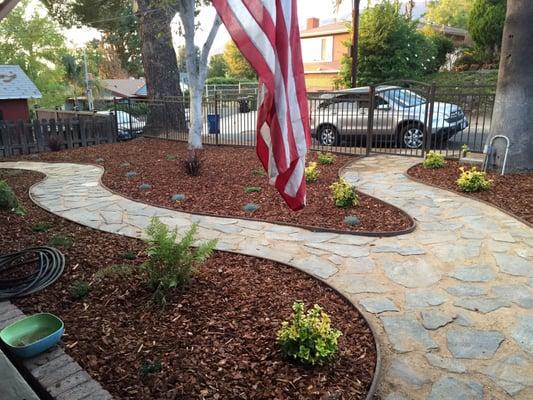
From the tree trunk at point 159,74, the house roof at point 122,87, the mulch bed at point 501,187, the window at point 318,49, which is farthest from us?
the house roof at point 122,87

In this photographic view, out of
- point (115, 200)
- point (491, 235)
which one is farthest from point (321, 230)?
point (115, 200)

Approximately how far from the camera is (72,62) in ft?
154

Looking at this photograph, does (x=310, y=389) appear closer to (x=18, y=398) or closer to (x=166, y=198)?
(x=18, y=398)

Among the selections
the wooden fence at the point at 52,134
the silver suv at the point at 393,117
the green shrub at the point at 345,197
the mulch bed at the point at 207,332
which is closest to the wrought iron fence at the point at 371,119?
the silver suv at the point at 393,117

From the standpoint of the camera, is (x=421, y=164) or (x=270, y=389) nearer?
(x=270, y=389)

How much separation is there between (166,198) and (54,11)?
49.8ft

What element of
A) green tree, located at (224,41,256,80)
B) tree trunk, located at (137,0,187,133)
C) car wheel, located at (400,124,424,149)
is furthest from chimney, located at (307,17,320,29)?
car wheel, located at (400,124,424,149)

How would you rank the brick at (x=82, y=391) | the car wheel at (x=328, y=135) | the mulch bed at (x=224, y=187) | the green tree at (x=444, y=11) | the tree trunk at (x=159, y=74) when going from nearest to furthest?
1. the brick at (x=82, y=391)
2. the mulch bed at (x=224, y=187)
3. the car wheel at (x=328, y=135)
4. the tree trunk at (x=159, y=74)
5. the green tree at (x=444, y=11)

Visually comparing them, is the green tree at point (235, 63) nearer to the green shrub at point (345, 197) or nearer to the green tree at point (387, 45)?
the green tree at point (387, 45)

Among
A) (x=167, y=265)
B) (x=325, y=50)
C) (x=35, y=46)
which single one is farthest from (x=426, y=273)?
(x=35, y=46)

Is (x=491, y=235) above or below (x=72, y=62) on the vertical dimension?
below

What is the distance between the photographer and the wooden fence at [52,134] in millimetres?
11617

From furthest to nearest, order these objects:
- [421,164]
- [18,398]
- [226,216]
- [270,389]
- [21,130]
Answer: [21,130]
[421,164]
[226,216]
[270,389]
[18,398]

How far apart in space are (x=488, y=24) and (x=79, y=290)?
24.2 m
